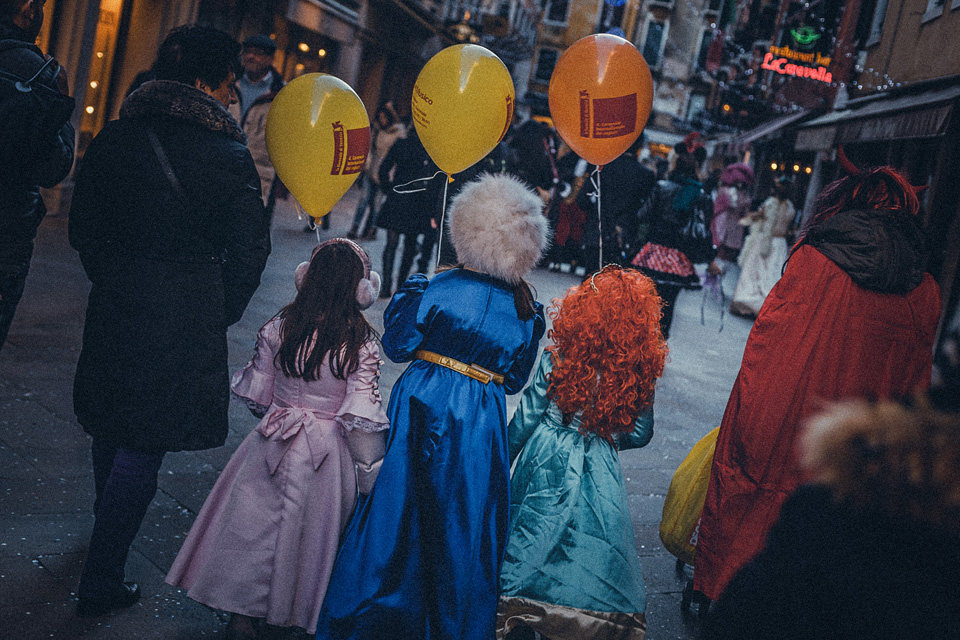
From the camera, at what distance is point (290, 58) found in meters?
16.8

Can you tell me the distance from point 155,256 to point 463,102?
5.46 ft

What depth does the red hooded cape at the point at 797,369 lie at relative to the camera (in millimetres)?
3119

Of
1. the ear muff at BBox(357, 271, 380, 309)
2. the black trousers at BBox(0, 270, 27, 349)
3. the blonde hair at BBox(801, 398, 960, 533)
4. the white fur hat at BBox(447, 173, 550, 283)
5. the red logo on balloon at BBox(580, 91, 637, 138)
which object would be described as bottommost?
the black trousers at BBox(0, 270, 27, 349)

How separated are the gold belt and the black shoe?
4.21 ft

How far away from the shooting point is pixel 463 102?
3801 mm

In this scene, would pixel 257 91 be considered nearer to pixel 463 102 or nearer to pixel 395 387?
pixel 463 102

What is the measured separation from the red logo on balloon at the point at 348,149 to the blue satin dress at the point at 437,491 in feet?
2.76

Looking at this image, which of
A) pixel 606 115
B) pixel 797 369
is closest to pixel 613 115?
pixel 606 115

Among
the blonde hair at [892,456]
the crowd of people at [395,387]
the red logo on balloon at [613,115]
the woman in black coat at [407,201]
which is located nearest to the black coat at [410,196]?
the woman in black coat at [407,201]

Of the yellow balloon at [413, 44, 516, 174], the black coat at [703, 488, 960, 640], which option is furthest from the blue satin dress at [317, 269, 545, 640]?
the black coat at [703, 488, 960, 640]

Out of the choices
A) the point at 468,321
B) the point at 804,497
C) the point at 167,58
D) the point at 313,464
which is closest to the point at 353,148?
the point at 167,58

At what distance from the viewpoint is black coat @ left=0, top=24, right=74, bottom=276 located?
2850 mm

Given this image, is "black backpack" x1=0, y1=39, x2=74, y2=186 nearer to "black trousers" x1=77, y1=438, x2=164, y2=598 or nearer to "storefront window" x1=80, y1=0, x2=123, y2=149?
"black trousers" x1=77, y1=438, x2=164, y2=598

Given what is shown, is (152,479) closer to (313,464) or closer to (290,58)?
(313,464)
